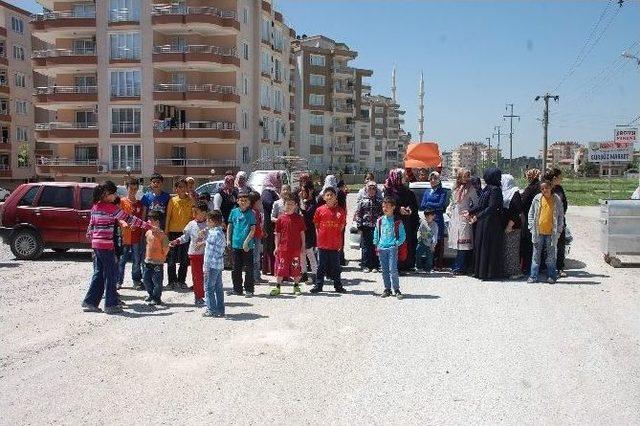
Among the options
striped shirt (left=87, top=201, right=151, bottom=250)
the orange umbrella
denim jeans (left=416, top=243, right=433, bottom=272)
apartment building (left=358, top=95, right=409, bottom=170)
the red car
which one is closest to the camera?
striped shirt (left=87, top=201, right=151, bottom=250)

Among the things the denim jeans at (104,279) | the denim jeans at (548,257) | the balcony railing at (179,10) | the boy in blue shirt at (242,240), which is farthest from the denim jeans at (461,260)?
the balcony railing at (179,10)

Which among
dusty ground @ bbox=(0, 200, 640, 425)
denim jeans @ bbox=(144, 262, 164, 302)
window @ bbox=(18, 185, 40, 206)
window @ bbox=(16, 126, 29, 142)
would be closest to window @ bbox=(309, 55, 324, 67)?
window @ bbox=(16, 126, 29, 142)

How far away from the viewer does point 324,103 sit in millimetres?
95312

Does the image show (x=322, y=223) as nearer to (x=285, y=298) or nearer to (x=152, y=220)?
(x=285, y=298)

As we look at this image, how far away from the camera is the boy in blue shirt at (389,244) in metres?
9.98

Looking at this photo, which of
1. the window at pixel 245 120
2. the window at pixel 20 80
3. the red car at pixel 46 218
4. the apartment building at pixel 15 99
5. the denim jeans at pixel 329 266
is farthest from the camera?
the window at pixel 20 80

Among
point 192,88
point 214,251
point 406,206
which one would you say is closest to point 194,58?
point 192,88

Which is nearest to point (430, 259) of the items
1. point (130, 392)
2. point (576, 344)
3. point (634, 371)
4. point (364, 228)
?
point (364, 228)

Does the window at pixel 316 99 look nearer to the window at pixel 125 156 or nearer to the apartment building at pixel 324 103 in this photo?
the apartment building at pixel 324 103

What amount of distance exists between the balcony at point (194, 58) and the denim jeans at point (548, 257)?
137 feet

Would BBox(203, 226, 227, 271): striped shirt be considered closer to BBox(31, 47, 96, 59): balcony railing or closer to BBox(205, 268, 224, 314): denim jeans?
BBox(205, 268, 224, 314): denim jeans

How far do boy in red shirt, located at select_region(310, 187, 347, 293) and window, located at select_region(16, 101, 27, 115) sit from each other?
65.2 metres

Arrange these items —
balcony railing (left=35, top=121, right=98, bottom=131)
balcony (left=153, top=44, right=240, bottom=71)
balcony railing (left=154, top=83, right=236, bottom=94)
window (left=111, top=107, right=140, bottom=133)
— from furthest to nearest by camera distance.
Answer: balcony railing (left=35, top=121, right=98, bottom=131), window (left=111, top=107, right=140, bottom=133), balcony railing (left=154, top=83, right=236, bottom=94), balcony (left=153, top=44, right=240, bottom=71)

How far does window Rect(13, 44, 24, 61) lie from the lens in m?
65.4
